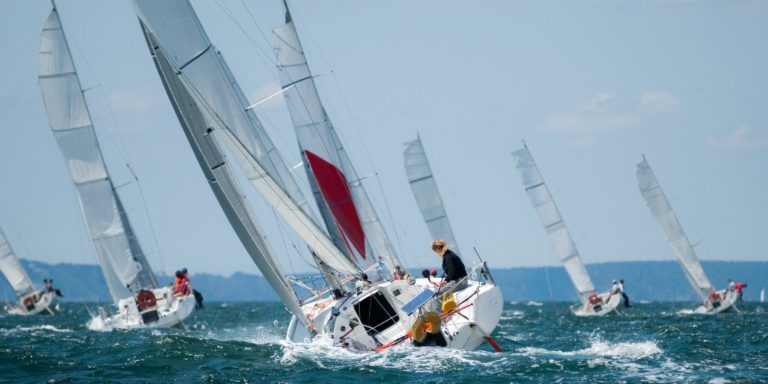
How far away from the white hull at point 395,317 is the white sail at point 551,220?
28.9 metres

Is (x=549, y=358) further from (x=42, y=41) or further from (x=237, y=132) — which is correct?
(x=42, y=41)

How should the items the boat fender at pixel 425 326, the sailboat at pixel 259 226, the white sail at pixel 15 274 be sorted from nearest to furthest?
the boat fender at pixel 425 326
the sailboat at pixel 259 226
the white sail at pixel 15 274

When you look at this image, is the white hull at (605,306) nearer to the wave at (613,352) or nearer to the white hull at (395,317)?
the wave at (613,352)

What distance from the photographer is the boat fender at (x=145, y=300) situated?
3092cm

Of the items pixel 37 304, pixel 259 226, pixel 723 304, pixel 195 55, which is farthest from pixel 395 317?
pixel 37 304

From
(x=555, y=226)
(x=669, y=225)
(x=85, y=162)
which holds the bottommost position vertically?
(x=669, y=225)

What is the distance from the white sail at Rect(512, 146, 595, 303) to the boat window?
29.6m

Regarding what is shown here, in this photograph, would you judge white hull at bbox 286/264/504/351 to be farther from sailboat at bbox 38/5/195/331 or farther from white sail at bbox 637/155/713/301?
white sail at bbox 637/155/713/301

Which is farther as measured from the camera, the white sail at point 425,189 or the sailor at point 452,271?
the white sail at point 425,189

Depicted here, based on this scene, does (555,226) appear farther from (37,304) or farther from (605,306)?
(37,304)

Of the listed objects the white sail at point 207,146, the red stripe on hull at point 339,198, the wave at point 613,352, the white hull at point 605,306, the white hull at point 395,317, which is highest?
the white sail at point 207,146

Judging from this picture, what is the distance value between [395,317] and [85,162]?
66.1 feet

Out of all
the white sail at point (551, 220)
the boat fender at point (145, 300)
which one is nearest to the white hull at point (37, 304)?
the boat fender at point (145, 300)

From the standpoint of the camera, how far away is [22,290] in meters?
56.3
